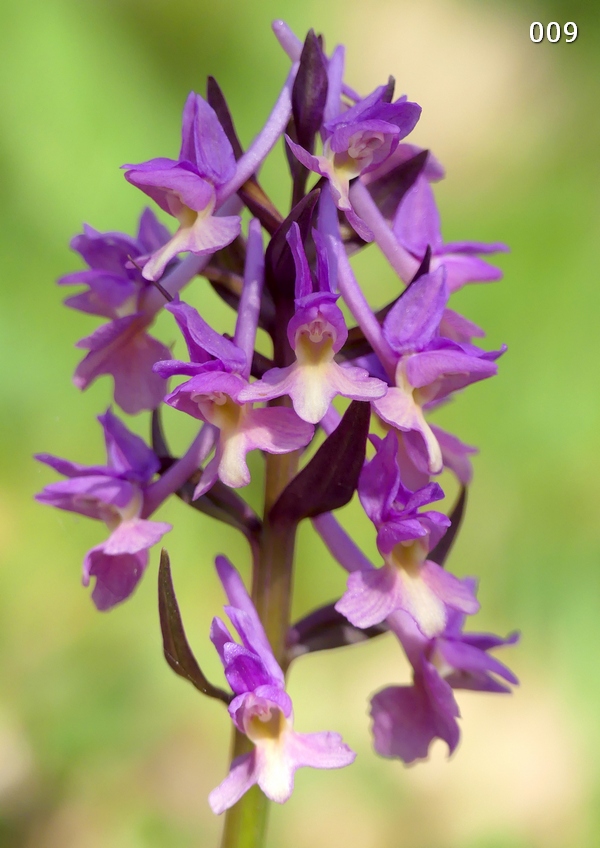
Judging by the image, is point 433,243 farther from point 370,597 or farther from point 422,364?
point 370,597

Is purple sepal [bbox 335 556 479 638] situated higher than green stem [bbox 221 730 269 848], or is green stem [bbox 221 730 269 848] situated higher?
purple sepal [bbox 335 556 479 638]

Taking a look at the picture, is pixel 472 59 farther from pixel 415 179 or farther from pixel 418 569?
pixel 418 569

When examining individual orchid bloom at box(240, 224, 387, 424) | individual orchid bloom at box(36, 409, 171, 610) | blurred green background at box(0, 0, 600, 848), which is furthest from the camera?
blurred green background at box(0, 0, 600, 848)

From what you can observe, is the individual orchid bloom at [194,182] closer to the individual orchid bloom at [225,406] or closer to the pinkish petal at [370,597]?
the individual orchid bloom at [225,406]

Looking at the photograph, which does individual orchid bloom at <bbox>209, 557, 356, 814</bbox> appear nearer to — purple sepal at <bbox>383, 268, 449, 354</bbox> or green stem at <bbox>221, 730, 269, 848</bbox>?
green stem at <bbox>221, 730, 269, 848</bbox>

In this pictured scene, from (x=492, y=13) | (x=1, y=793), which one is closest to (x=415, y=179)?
(x=1, y=793)

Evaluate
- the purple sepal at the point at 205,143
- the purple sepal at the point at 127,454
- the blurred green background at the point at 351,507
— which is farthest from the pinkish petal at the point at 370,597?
the blurred green background at the point at 351,507

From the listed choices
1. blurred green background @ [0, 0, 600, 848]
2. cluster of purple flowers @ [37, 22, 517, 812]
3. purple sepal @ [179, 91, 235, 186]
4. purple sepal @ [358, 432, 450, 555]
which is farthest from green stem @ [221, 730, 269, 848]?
blurred green background @ [0, 0, 600, 848]
